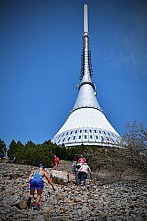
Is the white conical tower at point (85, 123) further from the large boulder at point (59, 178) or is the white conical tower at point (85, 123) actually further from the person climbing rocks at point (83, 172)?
the person climbing rocks at point (83, 172)

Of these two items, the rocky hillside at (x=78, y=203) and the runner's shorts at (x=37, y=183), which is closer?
the rocky hillside at (x=78, y=203)

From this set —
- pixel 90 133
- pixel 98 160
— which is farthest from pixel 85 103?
pixel 98 160

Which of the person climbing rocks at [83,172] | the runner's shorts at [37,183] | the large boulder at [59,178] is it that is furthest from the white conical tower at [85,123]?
the runner's shorts at [37,183]

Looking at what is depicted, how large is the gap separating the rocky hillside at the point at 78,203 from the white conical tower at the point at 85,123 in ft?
100

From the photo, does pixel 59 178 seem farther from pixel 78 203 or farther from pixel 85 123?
pixel 85 123

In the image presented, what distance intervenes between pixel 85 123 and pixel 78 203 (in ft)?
133

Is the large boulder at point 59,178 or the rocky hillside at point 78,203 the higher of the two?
the large boulder at point 59,178

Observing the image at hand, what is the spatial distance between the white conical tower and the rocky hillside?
30.5 metres

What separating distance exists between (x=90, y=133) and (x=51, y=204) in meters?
38.9

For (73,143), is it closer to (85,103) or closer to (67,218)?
(85,103)

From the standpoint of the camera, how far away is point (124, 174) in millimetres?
11984

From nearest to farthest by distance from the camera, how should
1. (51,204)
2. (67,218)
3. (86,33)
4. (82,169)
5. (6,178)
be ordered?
(67,218), (51,204), (82,169), (6,178), (86,33)

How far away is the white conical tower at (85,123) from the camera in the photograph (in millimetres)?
44750

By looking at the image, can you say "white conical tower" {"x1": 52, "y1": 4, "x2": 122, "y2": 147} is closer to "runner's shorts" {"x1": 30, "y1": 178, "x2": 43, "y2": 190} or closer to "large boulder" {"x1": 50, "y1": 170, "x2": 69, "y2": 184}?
"large boulder" {"x1": 50, "y1": 170, "x2": 69, "y2": 184}
